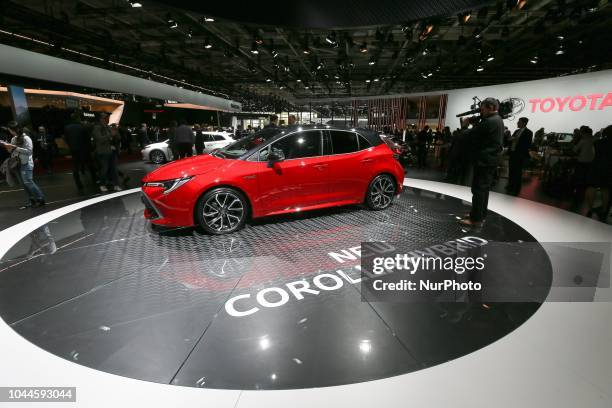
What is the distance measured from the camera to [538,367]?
6.42ft

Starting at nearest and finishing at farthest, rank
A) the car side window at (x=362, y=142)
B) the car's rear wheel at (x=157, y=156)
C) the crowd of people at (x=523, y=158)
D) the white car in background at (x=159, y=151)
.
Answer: the crowd of people at (x=523, y=158) < the car side window at (x=362, y=142) < the white car in background at (x=159, y=151) < the car's rear wheel at (x=157, y=156)

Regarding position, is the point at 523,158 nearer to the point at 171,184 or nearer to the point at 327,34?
the point at 171,184

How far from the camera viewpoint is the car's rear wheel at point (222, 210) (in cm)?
404

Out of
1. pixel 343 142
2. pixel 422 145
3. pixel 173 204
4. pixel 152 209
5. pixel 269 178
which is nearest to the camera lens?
pixel 173 204

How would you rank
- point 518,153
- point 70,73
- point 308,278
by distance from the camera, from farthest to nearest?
point 70,73 < point 518,153 < point 308,278

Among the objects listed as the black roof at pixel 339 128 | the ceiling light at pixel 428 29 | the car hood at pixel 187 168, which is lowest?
the car hood at pixel 187 168

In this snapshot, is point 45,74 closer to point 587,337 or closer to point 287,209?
point 287,209

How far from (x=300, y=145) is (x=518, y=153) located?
5395 millimetres

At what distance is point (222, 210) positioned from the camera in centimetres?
415

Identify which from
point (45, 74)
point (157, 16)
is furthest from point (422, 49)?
point (45, 74)

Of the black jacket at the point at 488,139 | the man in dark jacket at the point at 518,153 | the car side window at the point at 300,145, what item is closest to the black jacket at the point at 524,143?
the man in dark jacket at the point at 518,153

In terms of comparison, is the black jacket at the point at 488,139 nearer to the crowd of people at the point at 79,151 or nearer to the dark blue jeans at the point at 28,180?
the crowd of people at the point at 79,151

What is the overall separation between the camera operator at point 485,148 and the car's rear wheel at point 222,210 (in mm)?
3228

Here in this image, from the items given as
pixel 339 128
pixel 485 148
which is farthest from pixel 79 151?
pixel 485 148
